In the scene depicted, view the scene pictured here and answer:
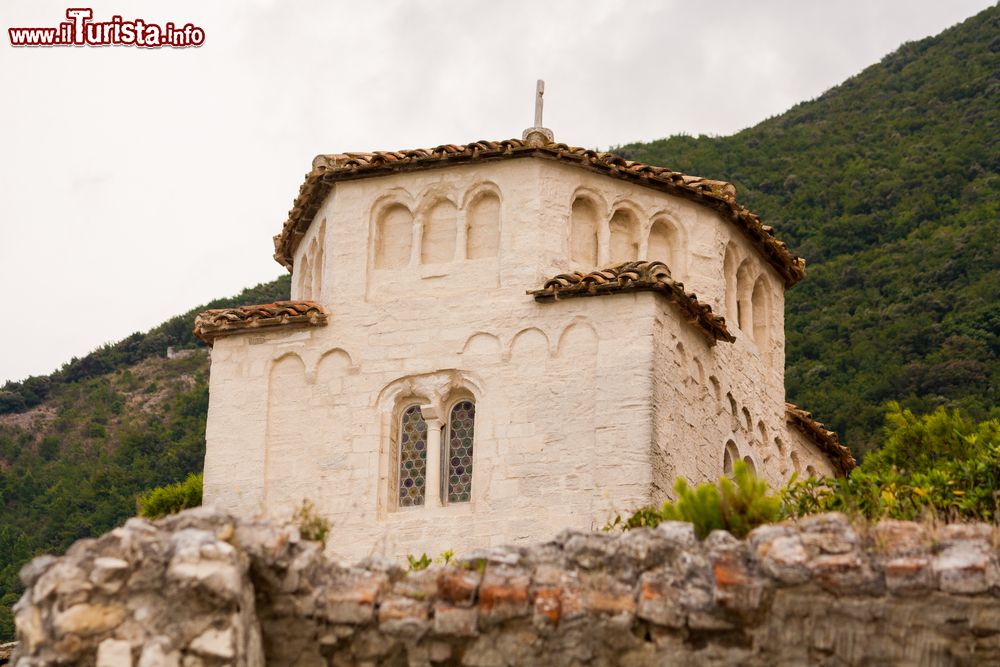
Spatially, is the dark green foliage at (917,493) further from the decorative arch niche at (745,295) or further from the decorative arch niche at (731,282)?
the decorative arch niche at (745,295)

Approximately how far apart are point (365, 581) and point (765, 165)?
4753 cm

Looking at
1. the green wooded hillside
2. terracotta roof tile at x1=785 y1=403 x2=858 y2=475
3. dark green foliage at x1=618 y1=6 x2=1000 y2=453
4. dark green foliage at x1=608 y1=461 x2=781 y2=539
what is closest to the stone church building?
terracotta roof tile at x1=785 y1=403 x2=858 y2=475

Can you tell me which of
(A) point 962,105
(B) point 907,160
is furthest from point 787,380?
(A) point 962,105

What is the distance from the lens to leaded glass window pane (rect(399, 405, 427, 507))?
2850cm

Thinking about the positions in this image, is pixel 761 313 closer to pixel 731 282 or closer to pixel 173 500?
pixel 731 282

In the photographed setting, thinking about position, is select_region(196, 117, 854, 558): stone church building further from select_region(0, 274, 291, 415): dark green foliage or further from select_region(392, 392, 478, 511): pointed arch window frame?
select_region(0, 274, 291, 415): dark green foliage

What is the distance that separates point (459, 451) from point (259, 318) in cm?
370

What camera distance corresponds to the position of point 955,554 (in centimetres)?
1850

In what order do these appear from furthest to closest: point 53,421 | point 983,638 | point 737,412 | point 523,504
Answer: point 53,421, point 737,412, point 523,504, point 983,638

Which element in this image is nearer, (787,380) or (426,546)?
(426,546)

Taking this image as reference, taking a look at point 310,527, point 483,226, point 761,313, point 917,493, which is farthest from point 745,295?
point 310,527

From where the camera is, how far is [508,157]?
29.8 meters

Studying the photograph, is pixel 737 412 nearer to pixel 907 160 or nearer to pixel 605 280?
pixel 605 280

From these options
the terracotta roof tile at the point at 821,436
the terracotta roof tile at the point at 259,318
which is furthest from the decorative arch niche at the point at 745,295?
the terracotta roof tile at the point at 259,318
